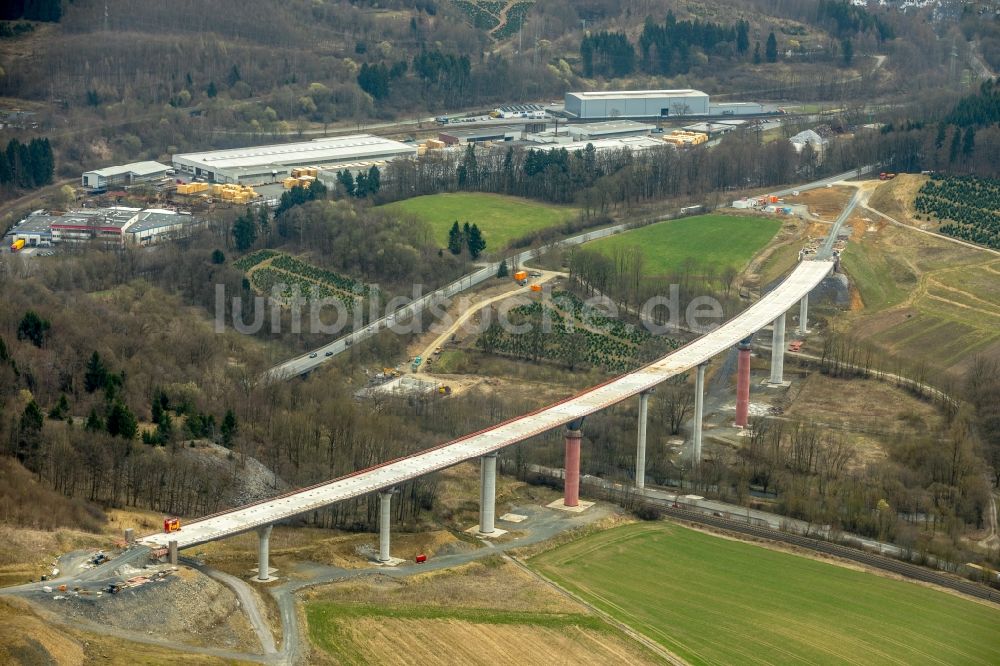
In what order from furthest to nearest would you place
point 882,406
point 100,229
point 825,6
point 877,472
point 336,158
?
point 825,6 → point 336,158 → point 100,229 → point 882,406 → point 877,472

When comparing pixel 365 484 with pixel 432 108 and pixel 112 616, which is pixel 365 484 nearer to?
pixel 112 616

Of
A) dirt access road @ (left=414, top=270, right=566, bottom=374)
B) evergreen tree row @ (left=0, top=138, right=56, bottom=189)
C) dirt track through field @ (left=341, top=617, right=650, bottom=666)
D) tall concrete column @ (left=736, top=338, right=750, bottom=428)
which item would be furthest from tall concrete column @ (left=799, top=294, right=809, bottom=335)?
evergreen tree row @ (left=0, top=138, right=56, bottom=189)

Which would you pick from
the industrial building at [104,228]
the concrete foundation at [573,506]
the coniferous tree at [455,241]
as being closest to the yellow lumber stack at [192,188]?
the industrial building at [104,228]

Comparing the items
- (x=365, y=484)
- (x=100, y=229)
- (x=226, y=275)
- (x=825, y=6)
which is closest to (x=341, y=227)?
(x=226, y=275)

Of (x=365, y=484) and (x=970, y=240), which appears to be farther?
(x=970, y=240)

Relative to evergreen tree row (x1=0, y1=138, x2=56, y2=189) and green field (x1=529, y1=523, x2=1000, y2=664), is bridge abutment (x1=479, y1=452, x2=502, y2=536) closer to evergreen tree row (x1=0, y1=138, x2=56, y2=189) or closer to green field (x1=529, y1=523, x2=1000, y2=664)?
green field (x1=529, y1=523, x2=1000, y2=664)

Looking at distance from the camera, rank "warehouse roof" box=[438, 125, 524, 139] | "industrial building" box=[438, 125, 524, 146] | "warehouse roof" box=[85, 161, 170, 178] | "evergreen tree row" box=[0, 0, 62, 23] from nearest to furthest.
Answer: "warehouse roof" box=[85, 161, 170, 178] < "industrial building" box=[438, 125, 524, 146] < "warehouse roof" box=[438, 125, 524, 139] < "evergreen tree row" box=[0, 0, 62, 23]

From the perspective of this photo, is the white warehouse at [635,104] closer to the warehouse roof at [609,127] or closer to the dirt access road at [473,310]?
the warehouse roof at [609,127]
